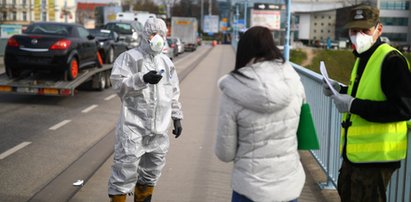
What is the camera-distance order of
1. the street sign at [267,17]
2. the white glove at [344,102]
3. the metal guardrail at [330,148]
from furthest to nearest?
the street sign at [267,17], the metal guardrail at [330,148], the white glove at [344,102]

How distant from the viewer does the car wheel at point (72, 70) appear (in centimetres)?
1241

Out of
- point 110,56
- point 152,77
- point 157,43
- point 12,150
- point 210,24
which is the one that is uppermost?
point 210,24

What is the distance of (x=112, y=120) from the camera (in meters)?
10.7

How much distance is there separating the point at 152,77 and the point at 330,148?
8.45ft

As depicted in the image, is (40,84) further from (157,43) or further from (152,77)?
(152,77)

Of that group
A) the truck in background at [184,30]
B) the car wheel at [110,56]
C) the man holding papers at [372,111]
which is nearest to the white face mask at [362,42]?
the man holding papers at [372,111]

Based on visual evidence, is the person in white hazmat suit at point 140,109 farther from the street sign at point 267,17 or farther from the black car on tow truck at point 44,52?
the street sign at point 267,17

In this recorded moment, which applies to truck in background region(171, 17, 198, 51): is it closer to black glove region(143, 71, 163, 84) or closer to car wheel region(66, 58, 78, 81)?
car wheel region(66, 58, 78, 81)

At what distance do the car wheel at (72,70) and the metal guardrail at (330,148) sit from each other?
6.41 metres

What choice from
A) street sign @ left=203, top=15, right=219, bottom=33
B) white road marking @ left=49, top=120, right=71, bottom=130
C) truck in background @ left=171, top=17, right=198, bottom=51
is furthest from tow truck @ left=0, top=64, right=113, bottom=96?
street sign @ left=203, top=15, right=219, bottom=33

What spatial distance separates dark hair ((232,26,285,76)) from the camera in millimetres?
3066

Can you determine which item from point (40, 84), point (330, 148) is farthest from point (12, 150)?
point (330, 148)

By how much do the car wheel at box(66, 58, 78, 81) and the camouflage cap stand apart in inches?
383

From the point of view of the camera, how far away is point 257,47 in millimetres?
3062
